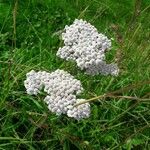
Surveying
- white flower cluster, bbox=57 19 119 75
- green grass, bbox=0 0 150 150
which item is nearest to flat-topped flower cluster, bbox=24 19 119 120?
white flower cluster, bbox=57 19 119 75

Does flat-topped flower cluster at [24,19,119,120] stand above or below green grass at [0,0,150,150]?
above

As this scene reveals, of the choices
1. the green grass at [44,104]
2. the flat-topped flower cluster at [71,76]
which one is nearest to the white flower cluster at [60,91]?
the flat-topped flower cluster at [71,76]

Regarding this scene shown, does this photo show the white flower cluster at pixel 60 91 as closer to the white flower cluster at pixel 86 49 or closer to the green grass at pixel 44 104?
the white flower cluster at pixel 86 49

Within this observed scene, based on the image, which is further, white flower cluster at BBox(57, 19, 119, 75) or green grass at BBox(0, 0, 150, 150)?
green grass at BBox(0, 0, 150, 150)

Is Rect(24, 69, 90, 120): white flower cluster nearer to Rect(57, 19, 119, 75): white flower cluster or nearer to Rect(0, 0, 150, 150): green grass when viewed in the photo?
Rect(57, 19, 119, 75): white flower cluster

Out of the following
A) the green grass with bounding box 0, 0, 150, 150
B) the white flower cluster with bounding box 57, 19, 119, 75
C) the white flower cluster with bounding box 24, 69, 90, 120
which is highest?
the white flower cluster with bounding box 57, 19, 119, 75

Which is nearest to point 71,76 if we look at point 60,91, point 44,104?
point 60,91
